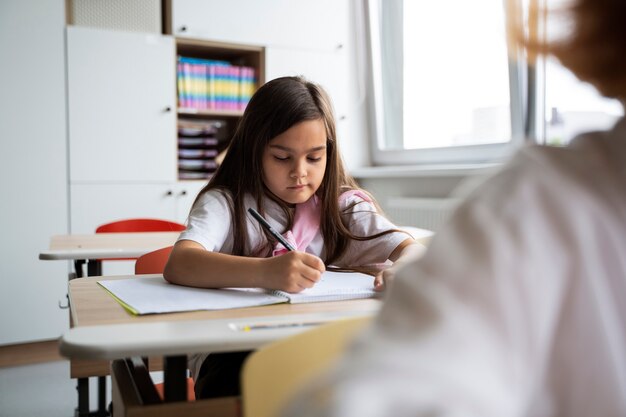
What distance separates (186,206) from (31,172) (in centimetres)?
90

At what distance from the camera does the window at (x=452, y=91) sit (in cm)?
321

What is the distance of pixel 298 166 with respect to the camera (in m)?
1.52

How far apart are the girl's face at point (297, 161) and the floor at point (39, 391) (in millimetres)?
1724

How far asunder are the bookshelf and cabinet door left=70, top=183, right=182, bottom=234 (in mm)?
236

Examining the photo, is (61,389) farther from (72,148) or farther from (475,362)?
(475,362)

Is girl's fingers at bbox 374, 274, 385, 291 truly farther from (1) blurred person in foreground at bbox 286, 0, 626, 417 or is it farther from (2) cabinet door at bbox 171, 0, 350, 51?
(2) cabinet door at bbox 171, 0, 350, 51

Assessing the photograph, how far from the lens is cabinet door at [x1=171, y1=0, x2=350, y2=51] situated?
381 centimetres

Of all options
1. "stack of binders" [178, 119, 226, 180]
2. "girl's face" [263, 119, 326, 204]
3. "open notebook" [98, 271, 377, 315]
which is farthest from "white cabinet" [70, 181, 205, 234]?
"open notebook" [98, 271, 377, 315]

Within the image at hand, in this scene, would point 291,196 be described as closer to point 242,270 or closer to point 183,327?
point 242,270

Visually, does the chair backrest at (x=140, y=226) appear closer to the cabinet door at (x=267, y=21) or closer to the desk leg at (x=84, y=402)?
the desk leg at (x=84, y=402)

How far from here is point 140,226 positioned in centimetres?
289

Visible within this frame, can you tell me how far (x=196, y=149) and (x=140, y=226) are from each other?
124 cm

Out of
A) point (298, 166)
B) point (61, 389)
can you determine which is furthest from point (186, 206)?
point (298, 166)

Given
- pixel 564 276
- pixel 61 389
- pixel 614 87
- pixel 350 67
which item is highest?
pixel 350 67
